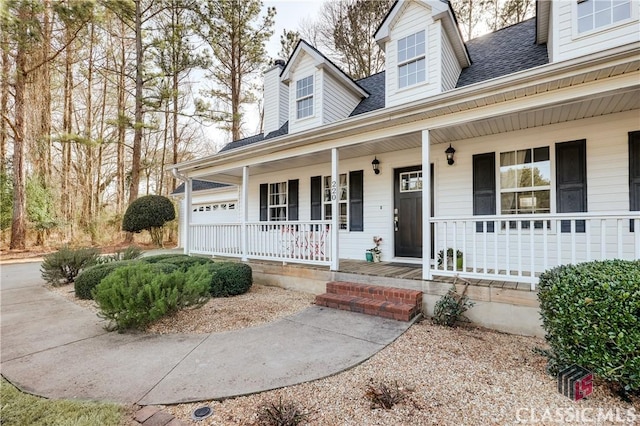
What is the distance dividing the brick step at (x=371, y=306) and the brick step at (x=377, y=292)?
0.21ft

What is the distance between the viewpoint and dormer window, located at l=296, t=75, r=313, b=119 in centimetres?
734

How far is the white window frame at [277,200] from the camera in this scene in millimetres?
8242

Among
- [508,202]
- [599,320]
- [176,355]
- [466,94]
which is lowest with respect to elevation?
[176,355]

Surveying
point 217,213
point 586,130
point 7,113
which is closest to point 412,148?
point 586,130

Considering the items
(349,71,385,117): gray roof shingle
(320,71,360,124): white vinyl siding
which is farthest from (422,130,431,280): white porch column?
(320,71,360,124): white vinyl siding

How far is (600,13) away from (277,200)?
7.19 meters

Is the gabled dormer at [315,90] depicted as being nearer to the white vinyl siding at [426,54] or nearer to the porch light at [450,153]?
the white vinyl siding at [426,54]

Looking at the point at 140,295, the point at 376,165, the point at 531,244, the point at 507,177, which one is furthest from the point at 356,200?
the point at 140,295

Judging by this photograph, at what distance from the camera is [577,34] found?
4336 mm

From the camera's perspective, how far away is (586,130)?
4449mm

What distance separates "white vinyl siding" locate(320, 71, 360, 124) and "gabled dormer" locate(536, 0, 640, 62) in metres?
4.18

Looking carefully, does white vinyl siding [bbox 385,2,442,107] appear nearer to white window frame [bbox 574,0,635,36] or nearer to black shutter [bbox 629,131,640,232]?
white window frame [bbox 574,0,635,36]

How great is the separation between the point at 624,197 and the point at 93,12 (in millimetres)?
15760

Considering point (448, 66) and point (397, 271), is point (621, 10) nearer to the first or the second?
point (448, 66)
